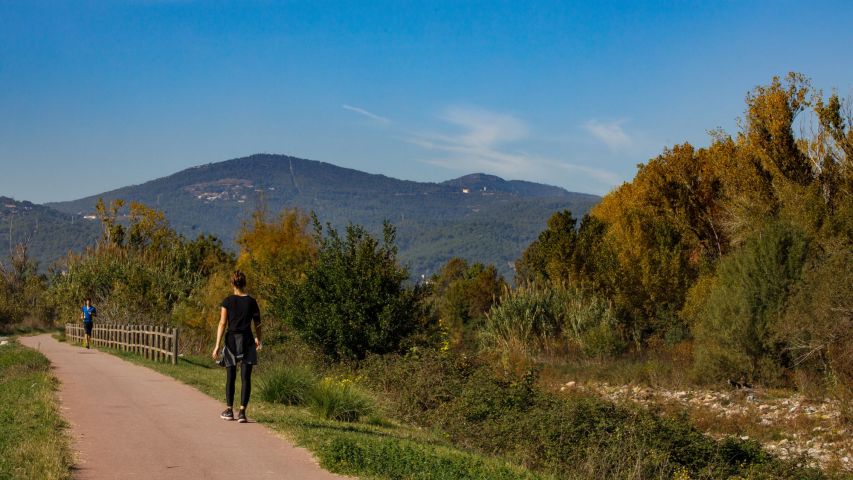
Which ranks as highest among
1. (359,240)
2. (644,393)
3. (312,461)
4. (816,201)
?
(816,201)

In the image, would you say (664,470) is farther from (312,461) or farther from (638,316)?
(638,316)

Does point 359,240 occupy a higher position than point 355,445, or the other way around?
point 359,240

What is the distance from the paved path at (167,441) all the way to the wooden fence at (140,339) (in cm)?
1053

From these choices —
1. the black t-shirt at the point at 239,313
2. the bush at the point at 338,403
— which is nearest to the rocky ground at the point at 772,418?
the bush at the point at 338,403

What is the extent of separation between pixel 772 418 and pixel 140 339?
20.3 meters

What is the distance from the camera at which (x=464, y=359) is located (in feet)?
72.6

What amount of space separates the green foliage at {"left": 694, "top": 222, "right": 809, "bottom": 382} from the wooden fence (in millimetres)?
17090

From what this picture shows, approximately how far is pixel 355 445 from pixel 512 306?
29956mm

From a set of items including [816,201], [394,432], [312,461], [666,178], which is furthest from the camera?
[666,178]

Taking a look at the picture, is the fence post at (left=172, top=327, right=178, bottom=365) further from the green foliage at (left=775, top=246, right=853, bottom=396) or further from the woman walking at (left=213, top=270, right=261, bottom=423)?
the green foliage at (left=775, top=246, right=853, bottom=396)

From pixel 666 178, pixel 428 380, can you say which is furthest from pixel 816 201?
pixel 428 380

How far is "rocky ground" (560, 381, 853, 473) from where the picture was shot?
20.7 meters

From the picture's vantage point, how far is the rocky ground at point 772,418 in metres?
20.7

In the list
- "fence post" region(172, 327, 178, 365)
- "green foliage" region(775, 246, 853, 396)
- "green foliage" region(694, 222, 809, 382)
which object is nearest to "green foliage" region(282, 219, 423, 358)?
"fence post" region(172, 327, 178, 365)
